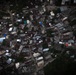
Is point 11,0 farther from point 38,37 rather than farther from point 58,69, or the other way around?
point 58,69

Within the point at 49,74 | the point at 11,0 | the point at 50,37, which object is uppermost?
the point at 11,0

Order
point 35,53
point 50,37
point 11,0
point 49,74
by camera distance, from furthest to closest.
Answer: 1. point 11,0
2. point 50,37
3. point 35,53
4. point 49,74

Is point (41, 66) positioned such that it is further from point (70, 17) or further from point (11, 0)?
point (11, 0)

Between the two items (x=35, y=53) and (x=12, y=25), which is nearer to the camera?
(x=35, y=53)

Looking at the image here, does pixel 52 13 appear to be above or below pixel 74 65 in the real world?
above

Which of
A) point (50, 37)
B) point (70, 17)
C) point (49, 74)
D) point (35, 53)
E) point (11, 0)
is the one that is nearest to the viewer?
point (49, 74)

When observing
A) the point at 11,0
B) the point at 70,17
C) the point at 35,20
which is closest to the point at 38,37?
the point at 35,20
